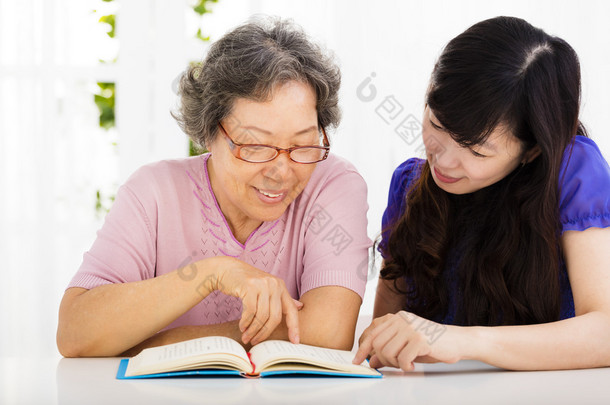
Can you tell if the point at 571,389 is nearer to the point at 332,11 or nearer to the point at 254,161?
the point at 254,161

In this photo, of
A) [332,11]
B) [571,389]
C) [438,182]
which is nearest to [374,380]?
[571,389]

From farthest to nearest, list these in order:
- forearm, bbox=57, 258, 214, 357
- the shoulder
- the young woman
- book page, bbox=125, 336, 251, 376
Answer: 1. the shoulder
2. forearm, bbox=57, 258, 214, 357
3. the young woman
4. book page, bbox=125, 336, 251, 376

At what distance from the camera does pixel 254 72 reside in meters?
1.40

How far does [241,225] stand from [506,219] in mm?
Result: 613

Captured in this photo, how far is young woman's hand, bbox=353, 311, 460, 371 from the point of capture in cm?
114

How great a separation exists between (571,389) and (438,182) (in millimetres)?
544

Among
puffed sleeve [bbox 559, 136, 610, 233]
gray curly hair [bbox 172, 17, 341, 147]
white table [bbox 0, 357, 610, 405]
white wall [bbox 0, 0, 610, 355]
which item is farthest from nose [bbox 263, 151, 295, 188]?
white wall [bbox 0, 0, 610, 355]

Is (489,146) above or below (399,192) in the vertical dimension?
above

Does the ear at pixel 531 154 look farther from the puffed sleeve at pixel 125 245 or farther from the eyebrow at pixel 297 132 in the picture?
the puffed sleeve at pixel 125 245

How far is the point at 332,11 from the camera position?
12.2 ft

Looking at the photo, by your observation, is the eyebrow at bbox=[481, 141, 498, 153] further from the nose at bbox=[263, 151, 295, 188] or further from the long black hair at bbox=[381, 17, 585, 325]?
the nose at bbox=[263, 151, 295, 188]

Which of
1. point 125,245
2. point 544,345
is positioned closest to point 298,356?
point 544,345

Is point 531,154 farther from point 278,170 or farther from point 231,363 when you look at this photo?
Result: point 231,363

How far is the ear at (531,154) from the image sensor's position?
55.3 inches
